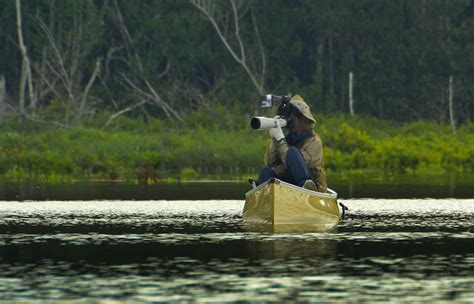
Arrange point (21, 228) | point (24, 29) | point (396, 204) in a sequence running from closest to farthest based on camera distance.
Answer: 1. point (21, 228)
2. point (396, 204)
3. point (24, 29)

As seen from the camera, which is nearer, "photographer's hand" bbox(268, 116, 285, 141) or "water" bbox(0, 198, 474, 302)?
"water" bbox(0, 198, 474, 302)

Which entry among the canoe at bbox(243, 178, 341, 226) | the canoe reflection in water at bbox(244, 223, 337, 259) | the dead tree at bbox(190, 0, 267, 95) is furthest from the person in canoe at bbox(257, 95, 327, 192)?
the dead tree at bbox(190, 0, 267, 95)

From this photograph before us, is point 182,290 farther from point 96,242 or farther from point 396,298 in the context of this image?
point 96,242

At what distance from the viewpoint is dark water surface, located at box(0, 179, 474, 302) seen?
52.7ft

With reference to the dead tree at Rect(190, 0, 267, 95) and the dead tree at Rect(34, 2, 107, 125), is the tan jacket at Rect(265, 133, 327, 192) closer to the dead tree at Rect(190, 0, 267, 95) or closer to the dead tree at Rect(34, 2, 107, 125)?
the dead tree at Rect(34, 2, 107, 125)

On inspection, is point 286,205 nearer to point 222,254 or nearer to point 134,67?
point 222,254

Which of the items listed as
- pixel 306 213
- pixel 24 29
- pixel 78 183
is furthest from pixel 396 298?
pixel 24 29

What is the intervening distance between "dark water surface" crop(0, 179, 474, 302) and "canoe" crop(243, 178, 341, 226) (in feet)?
1.74

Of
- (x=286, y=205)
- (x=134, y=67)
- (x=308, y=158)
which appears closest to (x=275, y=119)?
(x=308, y=158)

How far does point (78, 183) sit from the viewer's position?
43438 millimetres

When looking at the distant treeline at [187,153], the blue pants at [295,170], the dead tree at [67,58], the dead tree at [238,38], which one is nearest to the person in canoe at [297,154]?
the blue pants at [295,170]

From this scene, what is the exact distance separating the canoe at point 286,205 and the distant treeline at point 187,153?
1860cm

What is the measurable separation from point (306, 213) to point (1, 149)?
88.7ft

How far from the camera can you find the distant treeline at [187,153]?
49.1 meters
